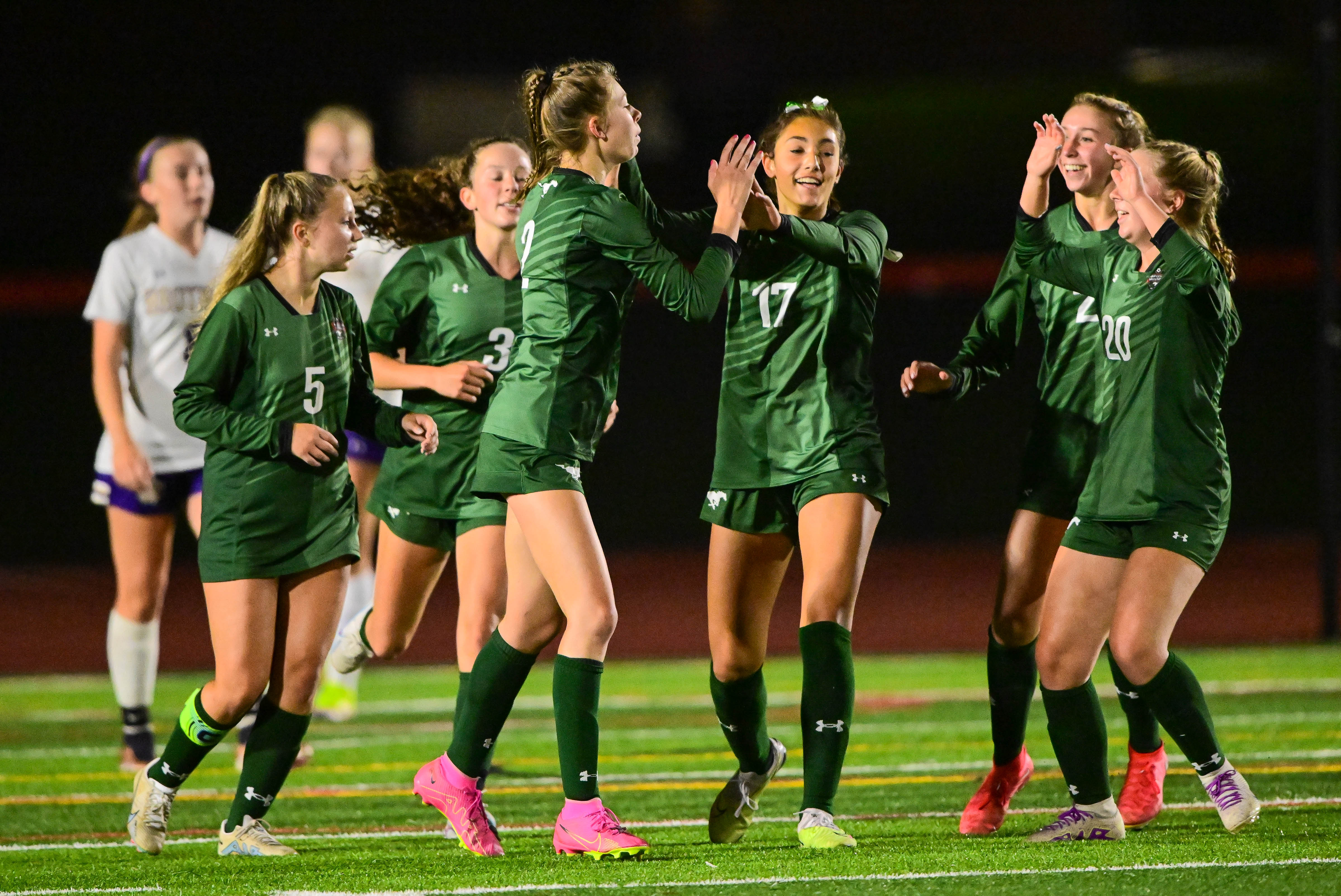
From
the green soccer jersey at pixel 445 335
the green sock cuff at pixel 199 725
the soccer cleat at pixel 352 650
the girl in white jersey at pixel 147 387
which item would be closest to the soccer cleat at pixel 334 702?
the girl in white jersey at pixel 147 387

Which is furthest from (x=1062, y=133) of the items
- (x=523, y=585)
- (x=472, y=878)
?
(x=472, y=878)

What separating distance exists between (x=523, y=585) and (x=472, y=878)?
2.51ft

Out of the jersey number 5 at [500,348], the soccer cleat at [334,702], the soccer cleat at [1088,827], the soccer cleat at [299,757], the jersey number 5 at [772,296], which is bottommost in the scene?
the soccer cleat at [334,702]

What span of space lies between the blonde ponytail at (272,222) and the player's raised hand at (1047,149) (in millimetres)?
1912

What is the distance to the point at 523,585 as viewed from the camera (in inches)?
162

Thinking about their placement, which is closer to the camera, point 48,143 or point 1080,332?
point 1080,332

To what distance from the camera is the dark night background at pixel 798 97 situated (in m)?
15.5

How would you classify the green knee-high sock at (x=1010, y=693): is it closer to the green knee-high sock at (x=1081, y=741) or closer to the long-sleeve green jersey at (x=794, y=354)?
the green knee-high sock at (x=1081, y=741)

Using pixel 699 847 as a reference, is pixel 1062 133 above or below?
above

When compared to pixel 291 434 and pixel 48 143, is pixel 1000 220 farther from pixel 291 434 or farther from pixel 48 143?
pixel 291 434

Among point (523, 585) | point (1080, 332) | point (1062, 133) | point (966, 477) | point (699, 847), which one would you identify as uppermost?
point (1062, 133)

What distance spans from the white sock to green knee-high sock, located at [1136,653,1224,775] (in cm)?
364

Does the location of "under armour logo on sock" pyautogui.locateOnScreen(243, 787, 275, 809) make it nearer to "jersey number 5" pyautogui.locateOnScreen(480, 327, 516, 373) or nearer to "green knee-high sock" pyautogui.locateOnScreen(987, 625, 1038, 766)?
"jersey number 5" pyautogui.locateOnScreen(480, 327, 516, 373)

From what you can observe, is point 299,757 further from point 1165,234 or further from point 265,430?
point 1165,234
